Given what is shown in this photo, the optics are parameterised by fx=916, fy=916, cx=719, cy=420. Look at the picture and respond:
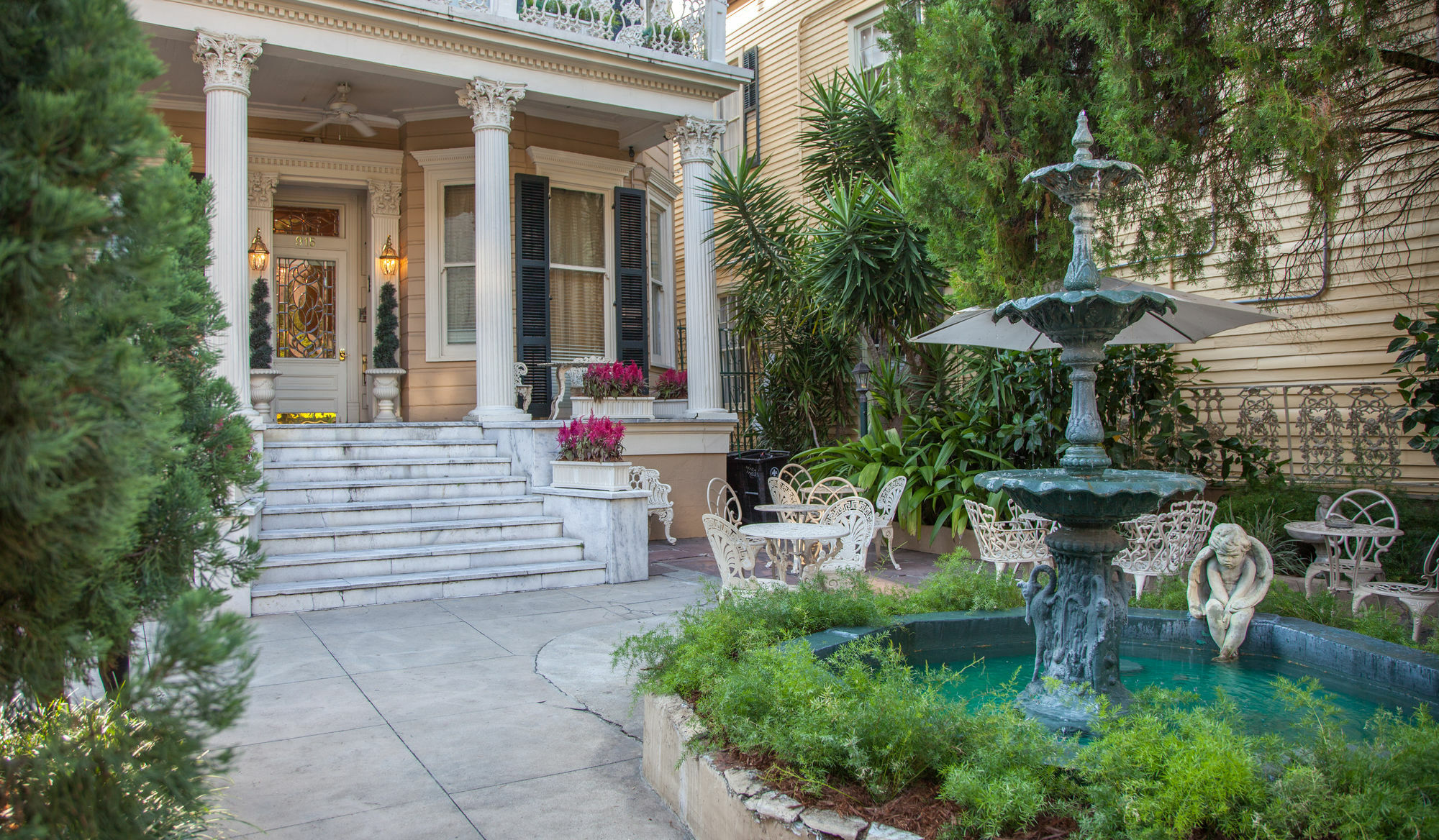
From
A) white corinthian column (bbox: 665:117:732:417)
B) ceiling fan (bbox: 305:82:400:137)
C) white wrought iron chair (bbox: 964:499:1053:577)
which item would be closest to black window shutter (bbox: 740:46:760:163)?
white corinthian column (bbox: 665:117:732:417)

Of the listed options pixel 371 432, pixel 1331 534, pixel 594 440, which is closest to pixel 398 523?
pixel 371 432

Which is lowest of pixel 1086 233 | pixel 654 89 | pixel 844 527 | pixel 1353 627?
pixel 1353 627

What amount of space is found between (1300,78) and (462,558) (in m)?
6.94

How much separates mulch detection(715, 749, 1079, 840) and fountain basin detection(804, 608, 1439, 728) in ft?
3.64

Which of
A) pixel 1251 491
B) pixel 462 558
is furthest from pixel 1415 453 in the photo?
pixel 462 558

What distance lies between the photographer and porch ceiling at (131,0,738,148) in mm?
8938

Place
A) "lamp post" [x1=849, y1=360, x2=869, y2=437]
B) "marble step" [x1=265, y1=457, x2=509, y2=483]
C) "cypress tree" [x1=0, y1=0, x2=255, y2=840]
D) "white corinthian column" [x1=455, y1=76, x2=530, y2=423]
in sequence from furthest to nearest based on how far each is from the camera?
1. "lamp post" [x1=849, y1=360, x2=869, y2=437]
2. "white corinthian column" [x1=455, y1=76, x2=530, y2=423]
3. "marble step" [x1=265, y1=457, x2=509, y2=483]
4. "cypress tree" [x1=0, y1=0, x2=255, y2=840]

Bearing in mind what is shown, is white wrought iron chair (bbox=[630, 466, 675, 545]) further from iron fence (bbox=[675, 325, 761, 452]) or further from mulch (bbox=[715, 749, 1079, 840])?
mulch (bbox=[715, 749, 1079, 840])

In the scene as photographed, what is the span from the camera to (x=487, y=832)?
10.2 feet

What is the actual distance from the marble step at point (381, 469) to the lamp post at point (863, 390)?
4.03 meters

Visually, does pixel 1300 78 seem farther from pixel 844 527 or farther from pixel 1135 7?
pixel 844 527

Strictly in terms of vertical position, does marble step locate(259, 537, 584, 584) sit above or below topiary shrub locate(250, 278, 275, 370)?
below

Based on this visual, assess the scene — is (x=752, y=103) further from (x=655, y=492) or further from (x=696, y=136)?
(x=655, y=492)

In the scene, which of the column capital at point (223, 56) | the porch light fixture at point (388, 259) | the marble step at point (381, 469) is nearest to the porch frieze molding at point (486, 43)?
the column capital at point (223, 56)
